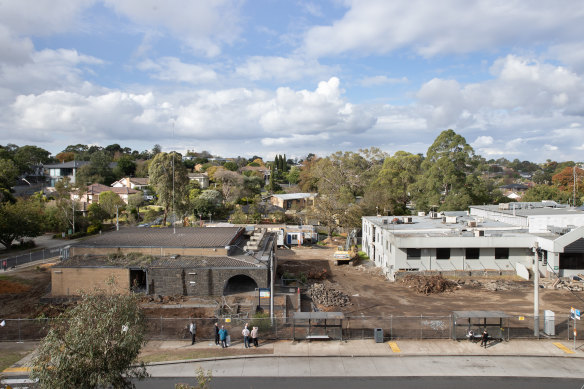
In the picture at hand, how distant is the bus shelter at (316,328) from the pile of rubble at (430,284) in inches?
538

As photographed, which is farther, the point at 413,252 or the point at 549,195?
the point at 549,195

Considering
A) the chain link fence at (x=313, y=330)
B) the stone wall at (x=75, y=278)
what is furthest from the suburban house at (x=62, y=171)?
the chain link fence at (x=313, y=330)

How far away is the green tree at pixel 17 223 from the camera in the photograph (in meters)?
46.4

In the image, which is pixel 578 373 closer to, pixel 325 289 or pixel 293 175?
pixel 325 289

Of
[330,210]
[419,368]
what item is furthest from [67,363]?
[330,210]

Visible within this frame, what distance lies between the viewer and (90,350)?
11164 mm

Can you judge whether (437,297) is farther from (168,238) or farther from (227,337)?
(168,238)

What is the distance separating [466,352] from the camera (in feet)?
69.2

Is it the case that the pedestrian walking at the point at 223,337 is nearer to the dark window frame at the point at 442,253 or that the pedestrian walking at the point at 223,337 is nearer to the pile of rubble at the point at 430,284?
the pile of rubble at the point at 430,284

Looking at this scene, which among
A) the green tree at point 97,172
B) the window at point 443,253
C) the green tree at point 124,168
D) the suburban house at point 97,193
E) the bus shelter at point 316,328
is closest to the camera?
the bus shelter at point 316,328

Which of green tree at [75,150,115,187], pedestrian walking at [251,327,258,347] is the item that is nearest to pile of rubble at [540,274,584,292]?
pedestrian walking at [251,327,258,347]

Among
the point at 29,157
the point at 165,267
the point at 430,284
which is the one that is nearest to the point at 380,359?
the point at 430,284

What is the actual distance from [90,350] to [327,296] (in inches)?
890

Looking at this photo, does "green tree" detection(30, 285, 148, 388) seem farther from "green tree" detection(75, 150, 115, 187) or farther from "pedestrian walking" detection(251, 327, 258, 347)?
"green tree" detection(75, 150, 115, 187)
